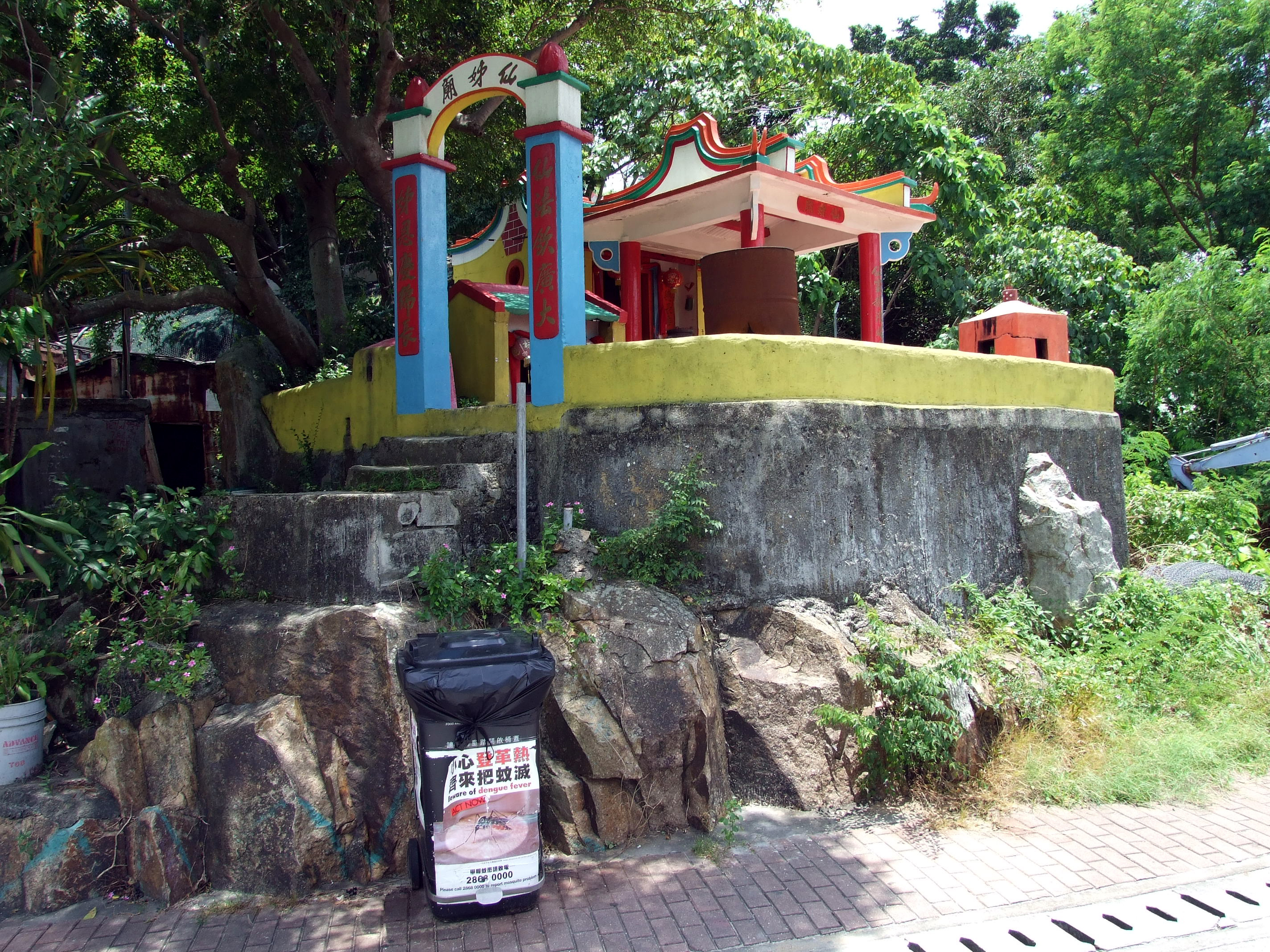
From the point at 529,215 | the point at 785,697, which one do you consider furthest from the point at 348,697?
the point at 529,215

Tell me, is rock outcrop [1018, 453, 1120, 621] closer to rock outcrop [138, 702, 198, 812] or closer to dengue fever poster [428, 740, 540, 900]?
dengue fever poster [428, 740, 540, 900]

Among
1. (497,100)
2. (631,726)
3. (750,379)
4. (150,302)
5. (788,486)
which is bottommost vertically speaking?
(631,726)

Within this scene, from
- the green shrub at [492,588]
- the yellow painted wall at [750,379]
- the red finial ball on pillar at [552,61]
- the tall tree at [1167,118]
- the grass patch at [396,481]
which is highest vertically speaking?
the tall tree at [1167,118]

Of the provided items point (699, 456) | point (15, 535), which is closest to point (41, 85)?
point (15, 535)

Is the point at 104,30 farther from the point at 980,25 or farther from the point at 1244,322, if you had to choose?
the point at 980,25

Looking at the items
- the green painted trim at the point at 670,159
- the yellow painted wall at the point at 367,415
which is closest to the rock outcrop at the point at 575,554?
the yellow painted wall at the point at 367,415

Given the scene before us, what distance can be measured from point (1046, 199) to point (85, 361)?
14.7 m

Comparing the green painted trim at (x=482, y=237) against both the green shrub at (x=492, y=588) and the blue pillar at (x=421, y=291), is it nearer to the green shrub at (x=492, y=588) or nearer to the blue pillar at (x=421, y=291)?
the blue pillar at (x=421, y=291)

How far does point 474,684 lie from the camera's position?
4.08 meters

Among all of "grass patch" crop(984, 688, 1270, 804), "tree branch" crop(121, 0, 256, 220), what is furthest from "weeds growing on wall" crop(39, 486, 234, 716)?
"tree branch" crop(121, 0, 256, 220)

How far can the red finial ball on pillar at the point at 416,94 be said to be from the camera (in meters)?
7.57

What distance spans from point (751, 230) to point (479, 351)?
2760 millimetres

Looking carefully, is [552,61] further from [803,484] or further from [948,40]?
[948,40]

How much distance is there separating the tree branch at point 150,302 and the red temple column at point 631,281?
443cm
